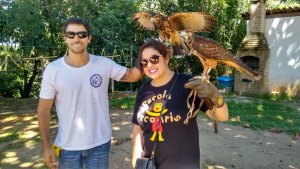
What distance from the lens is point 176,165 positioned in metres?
1.95

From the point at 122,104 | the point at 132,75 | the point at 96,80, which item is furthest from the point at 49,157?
the point at 122,104

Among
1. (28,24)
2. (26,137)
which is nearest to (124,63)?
(28,24)

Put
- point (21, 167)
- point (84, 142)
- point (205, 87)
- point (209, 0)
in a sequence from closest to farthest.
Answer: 1. point (205, 87)
2. point (84, 142)
3. point (21, 167)
4. point (209, 0)

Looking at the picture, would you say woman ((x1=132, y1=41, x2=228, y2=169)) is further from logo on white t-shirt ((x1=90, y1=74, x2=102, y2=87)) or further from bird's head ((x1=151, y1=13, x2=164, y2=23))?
logo on white t-shirt ((x1=90, y1=74, x2=102, y2=87))

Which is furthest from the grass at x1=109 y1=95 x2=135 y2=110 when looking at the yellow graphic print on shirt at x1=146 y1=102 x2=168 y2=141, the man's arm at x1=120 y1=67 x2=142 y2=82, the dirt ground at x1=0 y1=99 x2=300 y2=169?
the yellow graphic print on shirt at x1=146 y1=102 x2=168 y2=141

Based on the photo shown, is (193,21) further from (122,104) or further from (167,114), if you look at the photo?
(122,104)

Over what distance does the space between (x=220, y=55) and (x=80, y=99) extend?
1052 millimetres

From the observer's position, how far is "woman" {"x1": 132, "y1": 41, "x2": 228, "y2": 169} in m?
1.93

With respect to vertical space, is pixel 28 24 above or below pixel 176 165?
above

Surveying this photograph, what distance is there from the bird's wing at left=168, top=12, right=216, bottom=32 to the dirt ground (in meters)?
2.65

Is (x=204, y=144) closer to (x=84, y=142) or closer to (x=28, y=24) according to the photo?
(x=84, y=142)

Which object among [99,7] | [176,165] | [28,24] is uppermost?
[99,7]

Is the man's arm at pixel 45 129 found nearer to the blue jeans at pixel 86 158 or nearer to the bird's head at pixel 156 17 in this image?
the blue jeans at pixel 86 158

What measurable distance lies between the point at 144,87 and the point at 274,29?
36.0 feet
